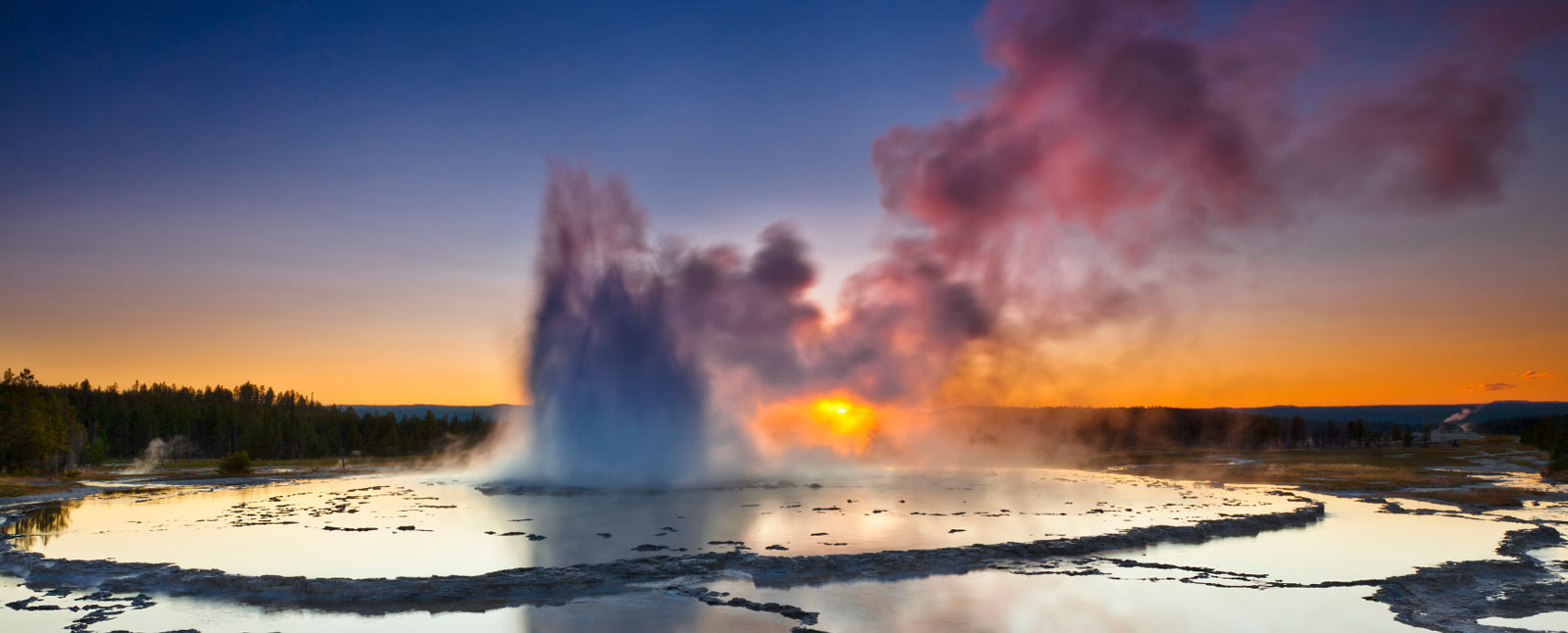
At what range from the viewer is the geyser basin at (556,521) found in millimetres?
23016

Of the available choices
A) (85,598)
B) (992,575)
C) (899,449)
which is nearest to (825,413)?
(899,449)

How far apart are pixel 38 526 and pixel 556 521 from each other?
1891 centimetres

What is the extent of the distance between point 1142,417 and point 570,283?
6220 inches

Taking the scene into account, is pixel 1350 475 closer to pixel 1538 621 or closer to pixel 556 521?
pixel 1538 621

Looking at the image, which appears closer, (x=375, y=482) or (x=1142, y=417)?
(x=375, y=482)

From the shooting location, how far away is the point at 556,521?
2973 centimetres

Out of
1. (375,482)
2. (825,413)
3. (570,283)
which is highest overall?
(570,283)

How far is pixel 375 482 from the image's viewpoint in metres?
54.0

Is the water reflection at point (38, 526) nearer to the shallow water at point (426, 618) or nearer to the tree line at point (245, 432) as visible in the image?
the shallow water at point (426, 618)

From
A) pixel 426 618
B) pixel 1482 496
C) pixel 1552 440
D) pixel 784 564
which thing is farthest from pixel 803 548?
pixel 1552 440

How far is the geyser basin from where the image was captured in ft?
75.5

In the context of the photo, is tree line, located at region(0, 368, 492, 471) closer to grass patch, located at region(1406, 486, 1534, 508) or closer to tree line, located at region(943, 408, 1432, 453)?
tree line, located at region(943, 408, 1432, 453)

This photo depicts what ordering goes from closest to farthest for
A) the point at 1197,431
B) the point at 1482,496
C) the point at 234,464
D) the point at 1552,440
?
the point at 1482,496 → the point at 234,464 → the point at 1552,440 → the point at 1197,431

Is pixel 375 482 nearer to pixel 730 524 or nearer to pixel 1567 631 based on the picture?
pixel 730 524
